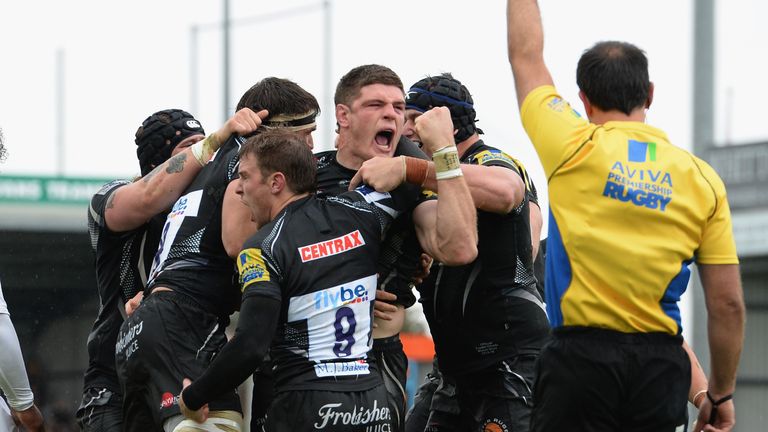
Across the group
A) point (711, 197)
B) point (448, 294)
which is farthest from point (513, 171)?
point (711, 197)

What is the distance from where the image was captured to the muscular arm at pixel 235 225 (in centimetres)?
563

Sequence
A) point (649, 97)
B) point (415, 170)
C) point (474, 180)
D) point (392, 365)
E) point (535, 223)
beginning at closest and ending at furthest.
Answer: point (649, 97)
point (415, 170)
point (474, 180)
point (392, 365)
point (535, 223)

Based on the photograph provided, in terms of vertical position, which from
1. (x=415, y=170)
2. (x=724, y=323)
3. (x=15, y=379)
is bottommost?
(x=15, y=379)

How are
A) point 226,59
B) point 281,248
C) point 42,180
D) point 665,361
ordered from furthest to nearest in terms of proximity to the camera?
1. point 226,59
2. point 42,180
3. point 281,248
4. point 665,361

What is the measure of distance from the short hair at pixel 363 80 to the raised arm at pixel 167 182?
0.39 metres

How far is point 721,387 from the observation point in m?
4.92

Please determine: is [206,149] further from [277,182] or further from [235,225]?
[277,182]

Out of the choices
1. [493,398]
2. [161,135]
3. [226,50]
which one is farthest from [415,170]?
[226,50]

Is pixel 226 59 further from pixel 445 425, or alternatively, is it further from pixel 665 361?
pixel 665 361

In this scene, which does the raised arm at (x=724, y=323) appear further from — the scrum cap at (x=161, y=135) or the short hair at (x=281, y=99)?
the scrum cap at (x=161, y=135)

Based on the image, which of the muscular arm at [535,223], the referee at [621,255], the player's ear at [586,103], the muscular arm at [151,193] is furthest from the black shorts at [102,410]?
the player's ear at [586,103]

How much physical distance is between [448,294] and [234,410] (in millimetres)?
1190

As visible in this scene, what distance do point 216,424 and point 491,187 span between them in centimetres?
163

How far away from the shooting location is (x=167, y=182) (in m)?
6.05
